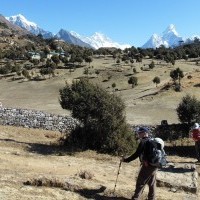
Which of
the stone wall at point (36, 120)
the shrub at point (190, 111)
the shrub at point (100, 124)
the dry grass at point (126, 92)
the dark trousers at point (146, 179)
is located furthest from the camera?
the dry grass at point (126, 92)

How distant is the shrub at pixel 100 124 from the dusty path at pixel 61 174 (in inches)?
72.1

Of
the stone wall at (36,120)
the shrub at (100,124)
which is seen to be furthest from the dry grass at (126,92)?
the shrub at (100,124)

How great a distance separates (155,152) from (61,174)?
5609 millimetres

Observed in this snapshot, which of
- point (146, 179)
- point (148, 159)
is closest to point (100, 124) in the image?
point (146, 179)

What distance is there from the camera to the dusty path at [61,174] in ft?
40.2

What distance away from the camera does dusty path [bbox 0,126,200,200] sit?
12266 mm

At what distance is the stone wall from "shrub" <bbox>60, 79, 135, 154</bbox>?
11.6m

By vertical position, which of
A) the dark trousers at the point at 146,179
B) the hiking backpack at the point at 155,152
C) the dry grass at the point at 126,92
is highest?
the hiking backpack at the point at 155,152

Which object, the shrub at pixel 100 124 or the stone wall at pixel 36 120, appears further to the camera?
the stone wall at pixel 36 120

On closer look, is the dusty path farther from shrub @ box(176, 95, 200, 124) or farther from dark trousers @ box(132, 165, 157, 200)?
shrub @ box(176, 95, 200, 124)

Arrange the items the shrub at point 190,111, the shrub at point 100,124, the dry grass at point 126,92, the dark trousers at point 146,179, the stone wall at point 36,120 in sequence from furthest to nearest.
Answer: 1. the dry grass at point 126,92
2. the shrub at point 190,111
3. the stone wall at point 36,120
4. the shrub at point 100,124
5. the dark trousers at point 146,179

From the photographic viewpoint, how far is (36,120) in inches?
1572

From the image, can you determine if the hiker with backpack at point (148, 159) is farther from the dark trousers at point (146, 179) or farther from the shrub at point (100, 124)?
the shrub at point (100, 124)

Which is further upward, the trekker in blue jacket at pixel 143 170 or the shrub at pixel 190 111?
the trekker in blue jacket at pixel 143 170
